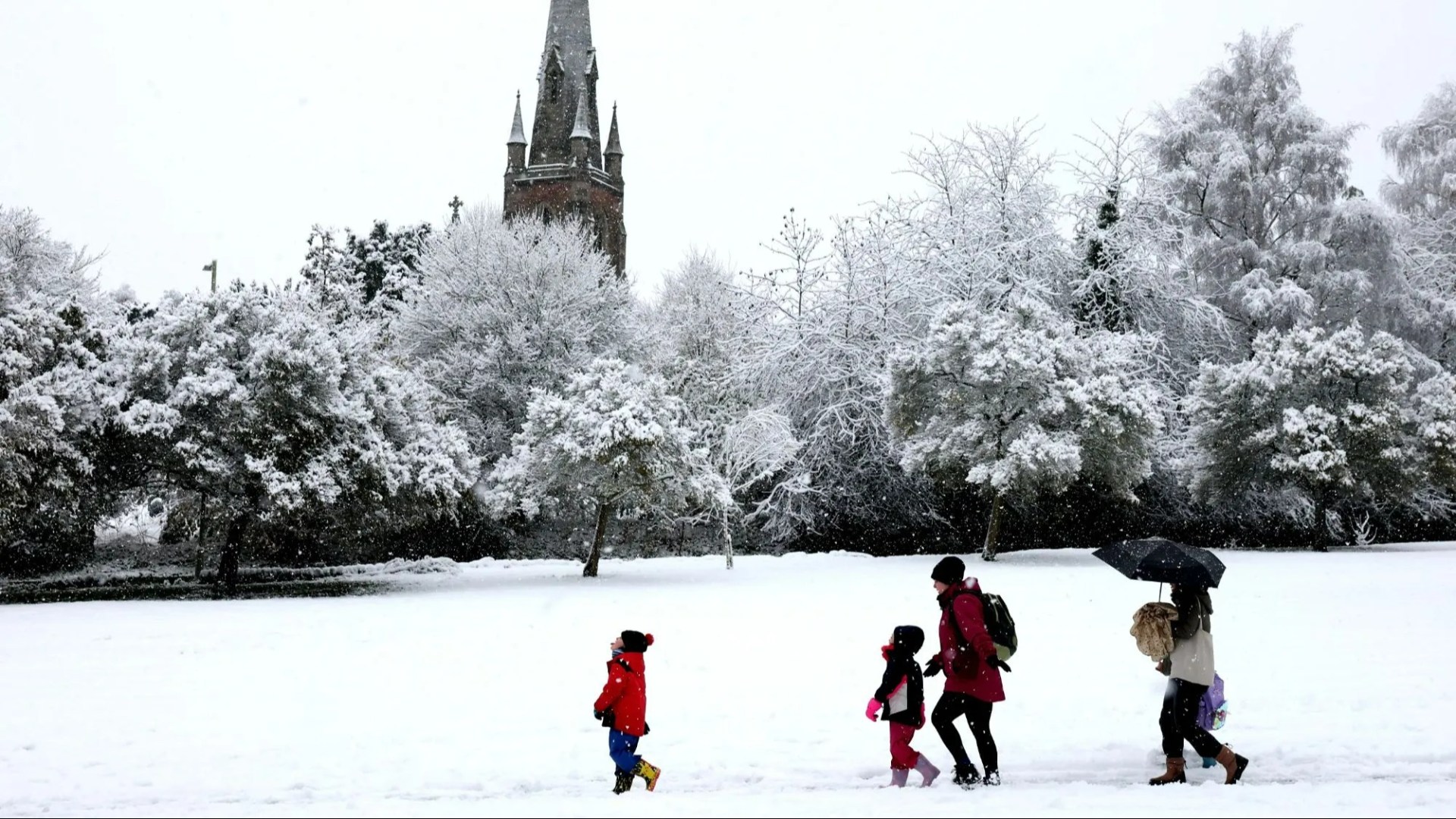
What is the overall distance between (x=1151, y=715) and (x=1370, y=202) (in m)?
31.1

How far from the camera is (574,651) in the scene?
13430 millimetres

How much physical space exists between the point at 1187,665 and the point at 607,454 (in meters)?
15.9

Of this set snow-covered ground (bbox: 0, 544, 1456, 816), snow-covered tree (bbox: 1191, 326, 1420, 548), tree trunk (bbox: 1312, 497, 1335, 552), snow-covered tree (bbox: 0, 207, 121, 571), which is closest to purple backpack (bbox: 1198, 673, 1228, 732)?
snow-covered ground (bbox: 0, 544, 1456, 816)

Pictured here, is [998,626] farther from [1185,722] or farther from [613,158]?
[613,158]

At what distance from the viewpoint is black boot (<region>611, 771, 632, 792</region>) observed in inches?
283

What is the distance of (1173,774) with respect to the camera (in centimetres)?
726

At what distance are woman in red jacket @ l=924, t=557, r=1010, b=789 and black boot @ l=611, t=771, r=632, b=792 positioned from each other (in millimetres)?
1953

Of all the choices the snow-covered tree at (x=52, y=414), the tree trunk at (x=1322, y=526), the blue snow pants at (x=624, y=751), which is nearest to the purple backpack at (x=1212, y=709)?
the blue snow pants at (x=624, y=751)

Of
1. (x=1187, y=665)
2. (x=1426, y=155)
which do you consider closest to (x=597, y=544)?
(x=1187, y=665)

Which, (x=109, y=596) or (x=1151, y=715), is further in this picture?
(x=109, y=596)

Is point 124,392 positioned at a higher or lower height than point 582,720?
higher

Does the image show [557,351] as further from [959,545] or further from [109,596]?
[109,596]

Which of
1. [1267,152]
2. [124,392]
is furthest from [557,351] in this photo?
[1267,152]

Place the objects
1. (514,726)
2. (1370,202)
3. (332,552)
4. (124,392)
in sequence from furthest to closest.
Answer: (1370,202) → (332,552) → (124,392) → (514,726)
